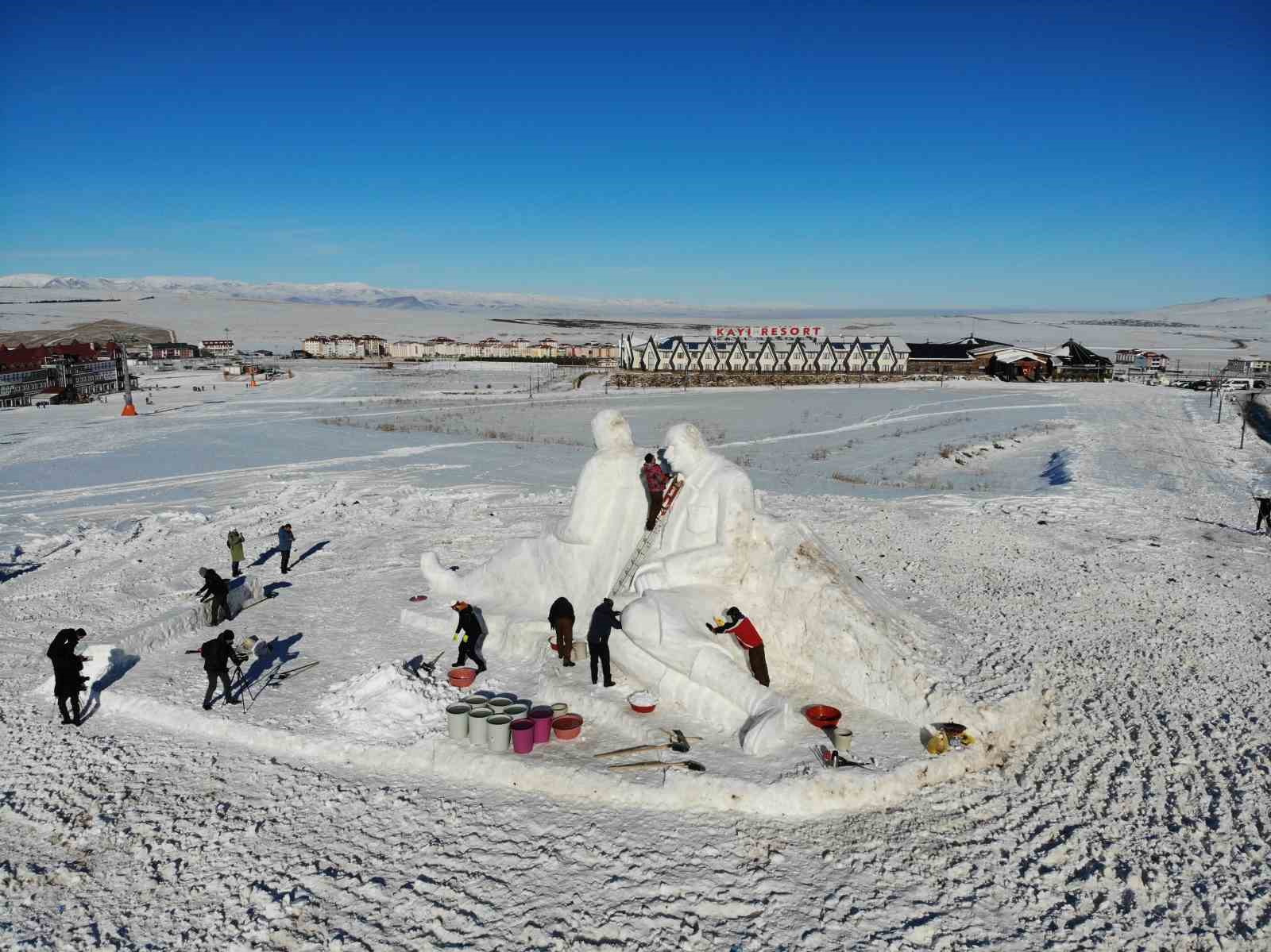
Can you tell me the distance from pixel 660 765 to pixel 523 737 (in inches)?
56.8

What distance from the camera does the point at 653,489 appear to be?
9.98 meters

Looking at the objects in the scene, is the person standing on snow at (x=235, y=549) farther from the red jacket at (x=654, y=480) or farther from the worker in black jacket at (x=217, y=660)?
the red jacket at (x=654, y=480)

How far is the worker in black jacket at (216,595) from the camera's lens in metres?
11.5

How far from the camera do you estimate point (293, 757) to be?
8172 millimetres

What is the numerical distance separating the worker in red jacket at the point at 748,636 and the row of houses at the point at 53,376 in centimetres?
4736

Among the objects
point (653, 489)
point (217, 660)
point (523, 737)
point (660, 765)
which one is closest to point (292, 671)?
point (217, 660)

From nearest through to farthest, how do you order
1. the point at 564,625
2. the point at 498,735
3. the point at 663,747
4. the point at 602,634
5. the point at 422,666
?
1. the point at 663,747
2. the point at 498,735
3. the point at 602,634
4. the point at 564,625
5. the point at 422,666

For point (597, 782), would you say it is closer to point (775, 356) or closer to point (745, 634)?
point (745, 634)

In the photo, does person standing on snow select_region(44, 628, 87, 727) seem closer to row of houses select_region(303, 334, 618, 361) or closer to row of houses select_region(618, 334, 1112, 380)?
row of houses select_region(618, 334, 1112, 380)

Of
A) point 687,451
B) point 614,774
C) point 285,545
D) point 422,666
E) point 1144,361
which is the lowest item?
point 614,774

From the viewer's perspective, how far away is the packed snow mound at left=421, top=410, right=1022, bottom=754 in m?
8.34

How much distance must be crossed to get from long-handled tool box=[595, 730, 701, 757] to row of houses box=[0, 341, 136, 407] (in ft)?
156

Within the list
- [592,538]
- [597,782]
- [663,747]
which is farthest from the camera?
[592,538]

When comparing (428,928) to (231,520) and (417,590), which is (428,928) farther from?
(231,520)
